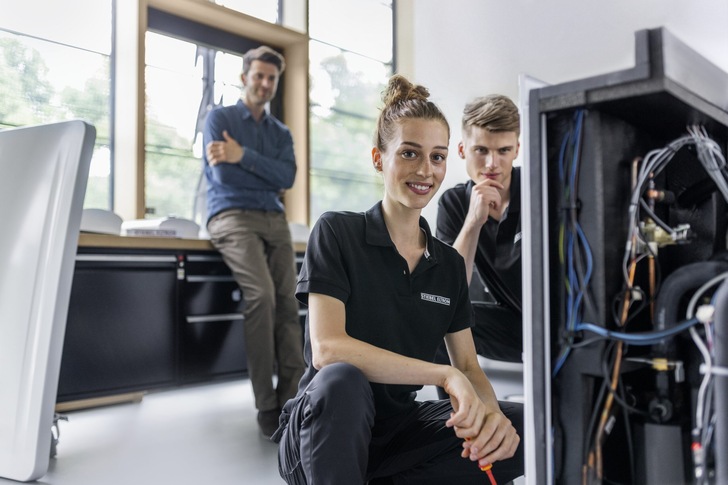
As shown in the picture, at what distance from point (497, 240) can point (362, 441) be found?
1.08 metres

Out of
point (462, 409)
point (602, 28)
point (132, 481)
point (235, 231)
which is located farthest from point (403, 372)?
point (602, 28)

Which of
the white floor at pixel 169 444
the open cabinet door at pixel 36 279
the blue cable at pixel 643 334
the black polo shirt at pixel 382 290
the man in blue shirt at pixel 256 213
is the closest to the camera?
the blue cable at pixel 643 334

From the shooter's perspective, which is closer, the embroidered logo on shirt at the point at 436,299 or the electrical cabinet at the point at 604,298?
the electrical cabinet at the point at 604,298

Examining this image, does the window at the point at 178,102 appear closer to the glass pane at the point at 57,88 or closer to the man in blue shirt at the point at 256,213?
the glass pane at the point at 57,88

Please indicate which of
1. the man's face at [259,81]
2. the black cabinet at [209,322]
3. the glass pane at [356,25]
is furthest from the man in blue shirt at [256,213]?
the glass pane at [356,25]

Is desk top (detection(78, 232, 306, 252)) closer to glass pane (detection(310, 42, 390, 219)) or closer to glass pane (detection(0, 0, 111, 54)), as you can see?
glass pane (detection(0, 0, 111, 54))

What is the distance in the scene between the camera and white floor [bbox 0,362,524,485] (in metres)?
2.02

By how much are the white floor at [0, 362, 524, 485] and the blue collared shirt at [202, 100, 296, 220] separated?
0.89 meters

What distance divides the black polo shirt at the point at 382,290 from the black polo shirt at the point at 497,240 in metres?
0.66

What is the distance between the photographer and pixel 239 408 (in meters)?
3.07

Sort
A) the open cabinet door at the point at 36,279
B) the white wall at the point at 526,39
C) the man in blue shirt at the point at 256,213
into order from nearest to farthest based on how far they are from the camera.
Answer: the open cabinet door at the point at 36,279, the man in blue shirt at the point at 256,213, the white wall at the point at 526,39

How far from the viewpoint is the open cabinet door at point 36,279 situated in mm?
1854

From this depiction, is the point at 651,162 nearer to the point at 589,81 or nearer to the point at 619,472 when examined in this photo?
the point at 589,81

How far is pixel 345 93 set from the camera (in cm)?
487
